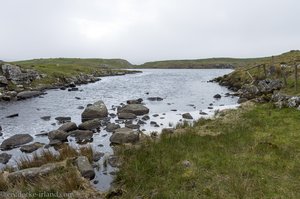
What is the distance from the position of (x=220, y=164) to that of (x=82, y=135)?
13534 mm

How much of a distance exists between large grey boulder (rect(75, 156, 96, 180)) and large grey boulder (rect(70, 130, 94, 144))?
734 centimetres

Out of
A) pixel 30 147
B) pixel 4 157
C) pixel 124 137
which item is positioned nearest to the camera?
pixel 4 157

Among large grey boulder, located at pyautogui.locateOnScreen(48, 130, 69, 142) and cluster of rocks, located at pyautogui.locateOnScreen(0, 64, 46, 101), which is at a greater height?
cluster of rocks, located at pyautogui.locateOnScreen(0, 64, 46, 101)

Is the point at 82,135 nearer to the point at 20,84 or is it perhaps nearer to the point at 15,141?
the point at 15,141

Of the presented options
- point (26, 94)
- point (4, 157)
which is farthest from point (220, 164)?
point (26, 94)

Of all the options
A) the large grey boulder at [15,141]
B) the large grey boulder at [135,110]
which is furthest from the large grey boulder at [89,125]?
the large grey boulder at [135,110]

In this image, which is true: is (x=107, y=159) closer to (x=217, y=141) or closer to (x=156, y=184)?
(x=156, y=184)

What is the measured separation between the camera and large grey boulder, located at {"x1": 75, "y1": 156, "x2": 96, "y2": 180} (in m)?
15.6

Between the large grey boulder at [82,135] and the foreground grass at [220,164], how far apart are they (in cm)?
680

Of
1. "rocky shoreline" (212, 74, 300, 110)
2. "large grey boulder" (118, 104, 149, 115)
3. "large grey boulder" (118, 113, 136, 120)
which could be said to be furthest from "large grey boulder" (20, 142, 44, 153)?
"rocky shoreline" (212, 74, 300, 110)

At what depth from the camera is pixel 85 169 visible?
51.8ft

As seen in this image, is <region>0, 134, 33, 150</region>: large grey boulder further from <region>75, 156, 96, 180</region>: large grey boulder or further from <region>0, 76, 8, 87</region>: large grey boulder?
<region>0, 76, 8, 87</region>: large grey boulder

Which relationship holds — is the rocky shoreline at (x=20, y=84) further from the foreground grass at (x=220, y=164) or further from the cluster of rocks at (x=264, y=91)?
the foreground grass at (x=220, y=164)

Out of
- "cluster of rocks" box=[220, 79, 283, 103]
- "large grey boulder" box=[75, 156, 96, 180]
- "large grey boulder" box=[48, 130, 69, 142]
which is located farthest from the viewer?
"cluster of rocks" box=[220, 79, 283, 103]
